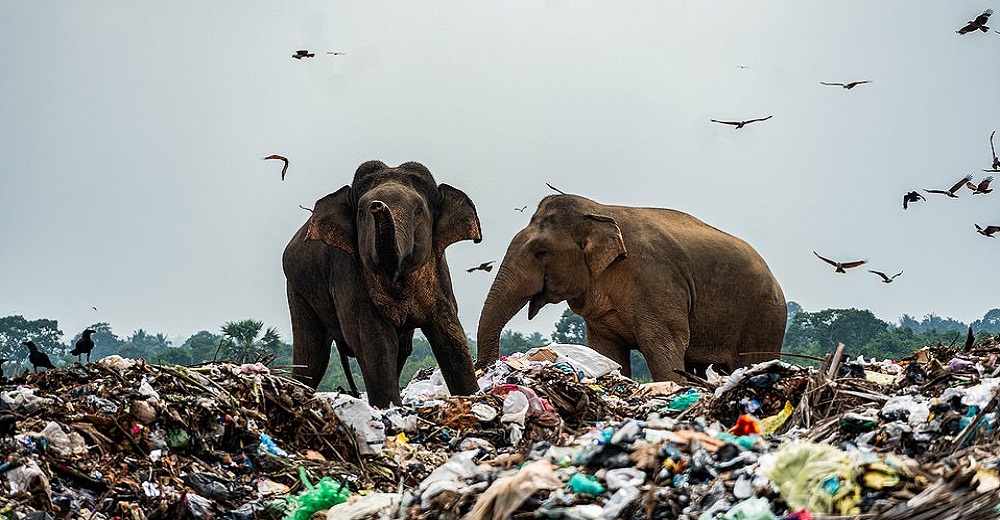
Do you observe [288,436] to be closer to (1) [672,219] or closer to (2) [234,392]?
(2) [234,392]

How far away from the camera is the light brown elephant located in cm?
1223

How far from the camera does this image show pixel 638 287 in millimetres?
12445

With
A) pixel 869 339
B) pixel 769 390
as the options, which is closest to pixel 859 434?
pixel 769 390

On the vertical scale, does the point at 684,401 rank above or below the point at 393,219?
below

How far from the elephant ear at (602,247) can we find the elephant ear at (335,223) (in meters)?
3.16

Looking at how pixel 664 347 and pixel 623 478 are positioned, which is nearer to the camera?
pixel 623 478

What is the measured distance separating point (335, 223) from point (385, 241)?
3.23 ft

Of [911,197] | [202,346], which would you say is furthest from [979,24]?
[202,346]

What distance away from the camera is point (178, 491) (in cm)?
575

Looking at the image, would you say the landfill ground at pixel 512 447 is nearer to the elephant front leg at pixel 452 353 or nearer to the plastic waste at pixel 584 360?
the elephant front leg at pixel 452 353

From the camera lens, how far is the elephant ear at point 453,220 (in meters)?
9.52

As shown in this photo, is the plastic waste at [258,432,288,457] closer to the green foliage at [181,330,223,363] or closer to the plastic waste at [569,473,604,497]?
the plastic waste at [569,473,604,497]

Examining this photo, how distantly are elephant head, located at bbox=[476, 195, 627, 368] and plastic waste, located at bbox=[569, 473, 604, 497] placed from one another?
7761 millimetres

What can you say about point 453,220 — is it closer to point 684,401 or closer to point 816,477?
point 684,401
